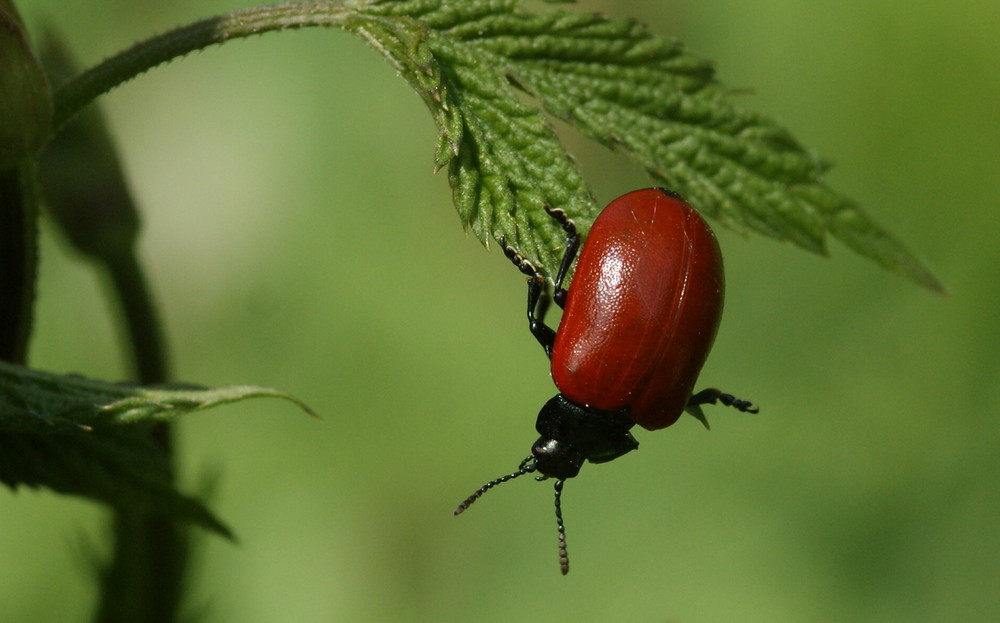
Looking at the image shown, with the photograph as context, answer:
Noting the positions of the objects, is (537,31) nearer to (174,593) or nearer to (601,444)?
(601,444)

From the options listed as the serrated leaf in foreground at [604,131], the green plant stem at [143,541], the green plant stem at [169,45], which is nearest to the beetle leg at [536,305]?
the serrated leaf in foreground at [604,131]

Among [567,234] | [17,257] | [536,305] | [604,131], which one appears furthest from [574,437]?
[17,257]

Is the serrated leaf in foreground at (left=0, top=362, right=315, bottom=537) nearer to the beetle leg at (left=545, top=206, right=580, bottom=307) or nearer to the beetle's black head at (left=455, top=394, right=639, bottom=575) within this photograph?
the beetle leg at (left=545, top=206, right=580, bottom=307)

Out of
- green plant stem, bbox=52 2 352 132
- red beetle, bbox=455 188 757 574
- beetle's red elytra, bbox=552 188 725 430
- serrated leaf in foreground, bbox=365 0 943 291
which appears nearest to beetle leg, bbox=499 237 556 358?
red beetle, bbox=455 188 757 574

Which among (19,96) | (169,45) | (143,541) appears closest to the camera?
(19,96)

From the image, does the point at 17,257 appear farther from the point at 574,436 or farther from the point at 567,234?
the point at 574,436

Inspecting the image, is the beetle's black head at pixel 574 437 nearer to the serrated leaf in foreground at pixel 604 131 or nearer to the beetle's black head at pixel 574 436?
the beetle's black head at pixel 574 436

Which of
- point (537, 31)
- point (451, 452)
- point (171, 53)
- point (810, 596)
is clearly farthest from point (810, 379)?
point (171, 53)
